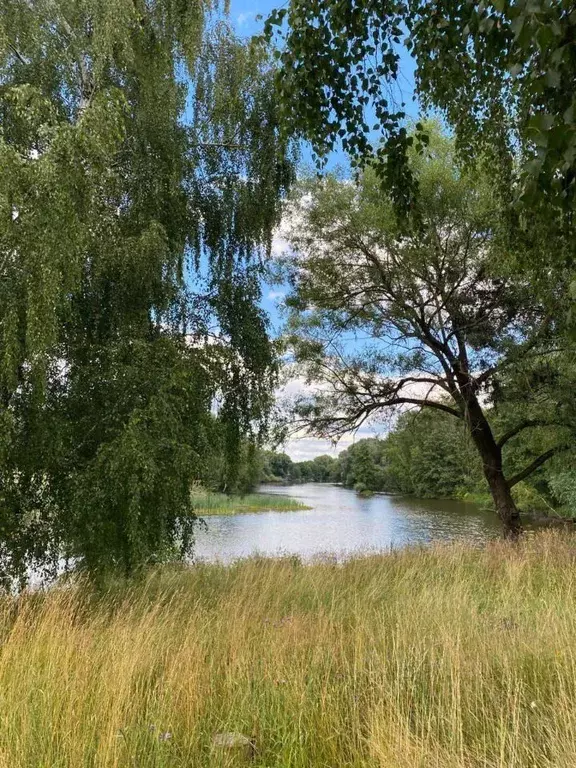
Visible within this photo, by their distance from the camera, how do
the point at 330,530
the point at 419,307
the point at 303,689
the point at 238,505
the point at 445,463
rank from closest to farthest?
1. the point at 303,689
2. the point at 419,307
3. the point at 330,530
4. the point at 238,505
5. the point at 445,463

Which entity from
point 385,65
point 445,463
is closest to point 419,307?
point 385,65

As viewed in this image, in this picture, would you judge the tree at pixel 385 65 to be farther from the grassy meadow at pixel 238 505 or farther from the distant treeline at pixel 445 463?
the grassy meadow at pixel 238 505

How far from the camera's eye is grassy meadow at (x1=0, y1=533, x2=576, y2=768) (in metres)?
2.11

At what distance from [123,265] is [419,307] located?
610cm

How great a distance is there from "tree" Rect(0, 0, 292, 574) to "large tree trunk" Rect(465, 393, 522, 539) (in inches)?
205

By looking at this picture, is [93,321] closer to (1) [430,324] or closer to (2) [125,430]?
(2) [125,430]

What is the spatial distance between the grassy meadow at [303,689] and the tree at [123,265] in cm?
144

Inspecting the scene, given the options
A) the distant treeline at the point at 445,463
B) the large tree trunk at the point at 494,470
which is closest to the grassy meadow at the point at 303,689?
the distant treeline at the point at 445,463

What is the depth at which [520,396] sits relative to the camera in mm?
9336

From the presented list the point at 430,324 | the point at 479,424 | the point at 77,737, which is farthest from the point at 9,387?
the point at 479,424

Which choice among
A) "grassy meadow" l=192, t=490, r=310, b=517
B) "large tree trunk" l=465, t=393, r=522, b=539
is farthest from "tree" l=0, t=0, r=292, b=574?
"grassy meadow" l=192, t=490, r=310, b=517

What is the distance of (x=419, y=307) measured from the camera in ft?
32.7

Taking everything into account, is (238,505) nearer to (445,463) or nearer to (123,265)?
(445,463)

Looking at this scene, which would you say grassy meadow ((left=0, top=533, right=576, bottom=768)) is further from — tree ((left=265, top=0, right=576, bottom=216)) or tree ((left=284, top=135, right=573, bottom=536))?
tree ((left=284, top=135, right=573, bottom=536))
